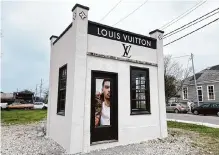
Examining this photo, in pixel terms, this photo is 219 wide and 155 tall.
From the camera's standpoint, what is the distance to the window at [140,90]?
6773 mm

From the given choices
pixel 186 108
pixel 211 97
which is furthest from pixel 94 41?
pixel 211 97

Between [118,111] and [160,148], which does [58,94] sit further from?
[160,148]

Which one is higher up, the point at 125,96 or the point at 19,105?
the point at 125,96

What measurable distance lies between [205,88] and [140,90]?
75.9ft

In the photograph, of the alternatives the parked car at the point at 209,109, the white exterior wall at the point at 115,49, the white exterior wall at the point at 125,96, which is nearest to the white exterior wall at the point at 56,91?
the white exterior wall at the point at 125,96

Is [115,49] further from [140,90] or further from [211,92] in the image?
[211,92]

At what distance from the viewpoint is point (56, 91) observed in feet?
23.4

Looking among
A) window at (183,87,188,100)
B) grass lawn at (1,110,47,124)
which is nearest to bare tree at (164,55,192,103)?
window at (183,87,188,100)

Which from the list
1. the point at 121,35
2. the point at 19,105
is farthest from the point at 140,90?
the point at 19,105

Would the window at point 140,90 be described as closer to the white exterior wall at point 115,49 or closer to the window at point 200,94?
the white exterior wall at point 115,49

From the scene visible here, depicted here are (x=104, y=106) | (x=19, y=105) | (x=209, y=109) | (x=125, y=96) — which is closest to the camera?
(x=104, y=106)

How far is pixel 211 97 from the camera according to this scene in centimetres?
2545

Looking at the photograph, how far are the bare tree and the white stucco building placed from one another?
2308 cm

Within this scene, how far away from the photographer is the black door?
5758 millimetres
